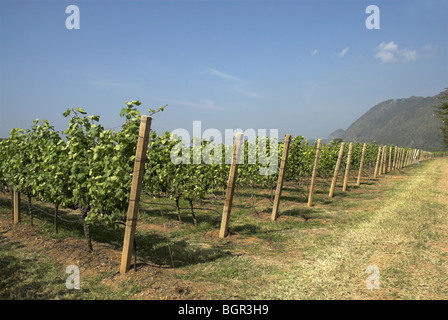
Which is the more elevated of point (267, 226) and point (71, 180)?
point (71, 180)

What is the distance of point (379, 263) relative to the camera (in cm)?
500

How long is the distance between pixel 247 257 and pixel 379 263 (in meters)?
2.30

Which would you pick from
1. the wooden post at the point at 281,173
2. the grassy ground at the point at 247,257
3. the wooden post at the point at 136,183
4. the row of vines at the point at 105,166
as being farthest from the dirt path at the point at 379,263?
the row of vines at the point at 105,166

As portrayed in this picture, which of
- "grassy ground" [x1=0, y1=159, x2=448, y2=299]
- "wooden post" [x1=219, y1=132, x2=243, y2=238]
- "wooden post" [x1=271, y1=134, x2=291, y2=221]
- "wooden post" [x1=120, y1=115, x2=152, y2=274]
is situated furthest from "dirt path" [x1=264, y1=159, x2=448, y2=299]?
"wooden post" [x1=120, y1=115, x2=152, y2=274]

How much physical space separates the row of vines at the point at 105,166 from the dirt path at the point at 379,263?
3.05 metres

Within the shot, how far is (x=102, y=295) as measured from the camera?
398 cm

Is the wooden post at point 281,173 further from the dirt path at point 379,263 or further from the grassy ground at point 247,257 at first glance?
the dirt path at point 379,263

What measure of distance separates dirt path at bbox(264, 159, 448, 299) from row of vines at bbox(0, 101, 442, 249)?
305cm

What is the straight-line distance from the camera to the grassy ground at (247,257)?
4.08 meters

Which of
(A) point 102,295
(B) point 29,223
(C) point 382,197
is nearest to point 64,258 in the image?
(A) point 102,295

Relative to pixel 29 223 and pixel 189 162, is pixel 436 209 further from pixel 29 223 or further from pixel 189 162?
pixel 29 223

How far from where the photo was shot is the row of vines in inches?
190

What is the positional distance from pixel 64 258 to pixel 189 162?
12.1 feet

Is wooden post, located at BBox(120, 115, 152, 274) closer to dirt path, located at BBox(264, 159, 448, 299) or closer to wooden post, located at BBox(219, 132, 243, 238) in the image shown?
dirt path, located at BBox(264, 159, 448, 299)
